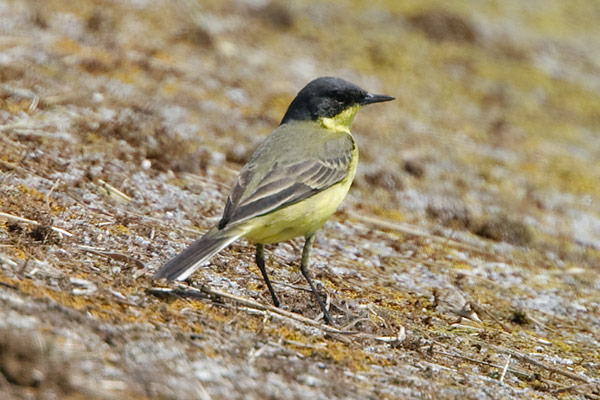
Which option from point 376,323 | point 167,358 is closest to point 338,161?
point 376,323

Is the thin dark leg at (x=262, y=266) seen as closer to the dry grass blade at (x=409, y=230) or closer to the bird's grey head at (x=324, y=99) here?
the bird's grey head at (x=324, y=99)

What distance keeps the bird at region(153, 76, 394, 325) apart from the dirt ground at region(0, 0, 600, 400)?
0.83 ft

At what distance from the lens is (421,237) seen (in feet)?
27.3

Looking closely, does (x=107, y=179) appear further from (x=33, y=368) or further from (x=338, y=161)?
(x=33, y=368)

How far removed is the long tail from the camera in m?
5.02

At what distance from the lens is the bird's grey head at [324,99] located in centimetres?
718

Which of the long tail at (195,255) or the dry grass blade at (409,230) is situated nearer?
the long tail at (195,255)

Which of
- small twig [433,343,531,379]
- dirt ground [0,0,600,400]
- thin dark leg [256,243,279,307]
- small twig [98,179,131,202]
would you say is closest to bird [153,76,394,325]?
thin dark leg [256,243,279,307]

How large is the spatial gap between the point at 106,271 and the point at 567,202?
23.3 feet

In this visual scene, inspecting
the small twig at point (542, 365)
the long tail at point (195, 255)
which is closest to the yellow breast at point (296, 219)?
the long tail at point (195, 255)

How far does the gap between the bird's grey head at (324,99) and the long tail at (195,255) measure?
79.1 inches

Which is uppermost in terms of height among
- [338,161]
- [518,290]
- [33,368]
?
[338,161]

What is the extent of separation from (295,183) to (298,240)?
151cm

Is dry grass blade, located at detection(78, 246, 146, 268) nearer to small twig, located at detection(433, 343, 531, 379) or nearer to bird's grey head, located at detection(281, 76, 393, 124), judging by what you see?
small twig, located at detection(433, 343, 531, 379)
